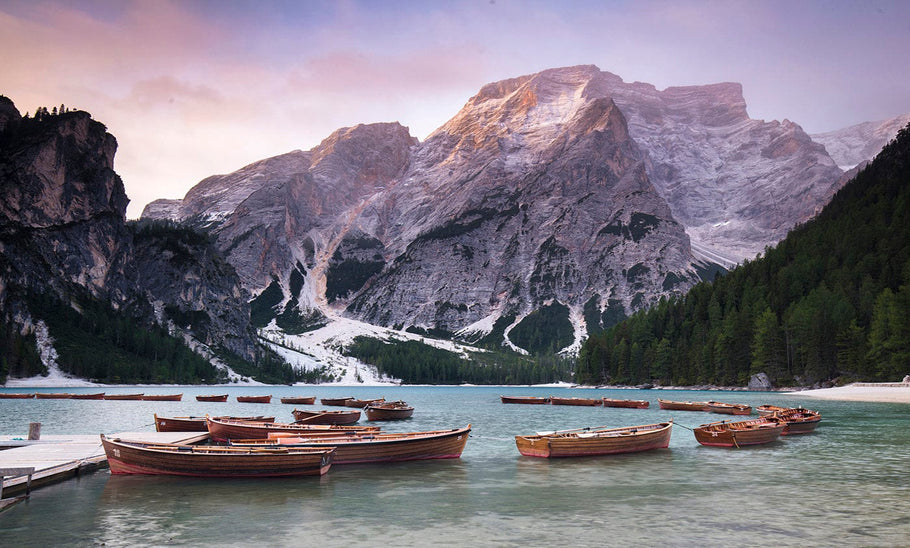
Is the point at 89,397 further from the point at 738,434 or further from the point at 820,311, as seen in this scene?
the point at 820,311

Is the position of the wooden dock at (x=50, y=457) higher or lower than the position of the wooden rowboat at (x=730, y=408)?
higher

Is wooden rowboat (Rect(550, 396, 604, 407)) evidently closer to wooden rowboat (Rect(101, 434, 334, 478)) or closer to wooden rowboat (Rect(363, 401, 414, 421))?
wooden rowboat (Rect(363, 401, 414, 421))

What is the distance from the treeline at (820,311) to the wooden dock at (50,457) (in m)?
131

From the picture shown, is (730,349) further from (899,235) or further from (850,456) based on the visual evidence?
(850,456)

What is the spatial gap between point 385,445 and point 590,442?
1614 cm

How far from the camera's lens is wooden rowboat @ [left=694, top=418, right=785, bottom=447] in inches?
2190

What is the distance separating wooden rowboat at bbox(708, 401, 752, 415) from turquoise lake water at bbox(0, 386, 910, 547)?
39469 mm

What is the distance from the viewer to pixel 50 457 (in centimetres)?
3944

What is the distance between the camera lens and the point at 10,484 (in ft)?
103

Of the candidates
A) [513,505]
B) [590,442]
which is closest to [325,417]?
[590,442]

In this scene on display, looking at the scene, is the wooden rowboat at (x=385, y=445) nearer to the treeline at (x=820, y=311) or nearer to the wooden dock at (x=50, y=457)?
the wooden dock at (x=50, y=457)

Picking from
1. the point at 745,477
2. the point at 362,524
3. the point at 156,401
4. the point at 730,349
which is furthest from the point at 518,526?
the point at 730,349

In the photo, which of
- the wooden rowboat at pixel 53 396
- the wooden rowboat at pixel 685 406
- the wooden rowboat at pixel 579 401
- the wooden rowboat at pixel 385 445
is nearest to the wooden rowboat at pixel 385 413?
the wooden rowboat at pixel 385 445

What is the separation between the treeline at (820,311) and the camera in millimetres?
130125
